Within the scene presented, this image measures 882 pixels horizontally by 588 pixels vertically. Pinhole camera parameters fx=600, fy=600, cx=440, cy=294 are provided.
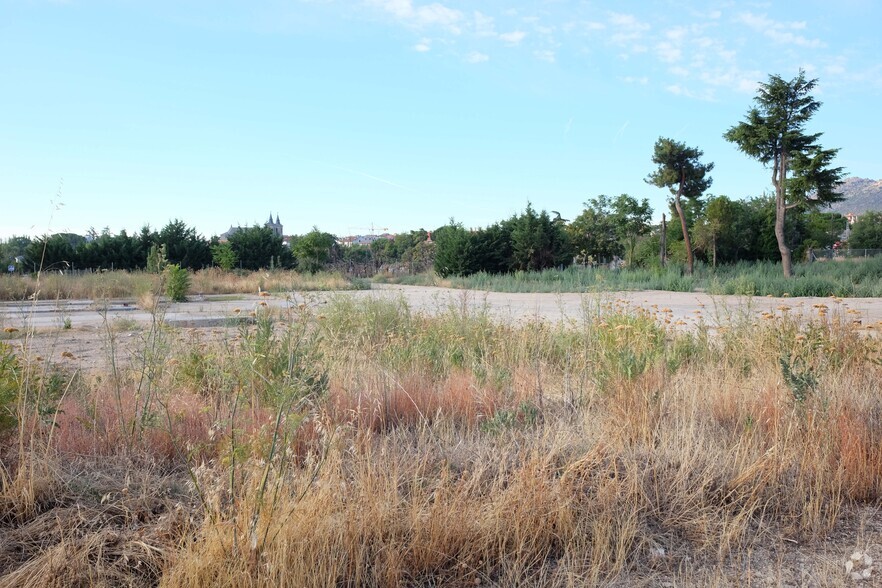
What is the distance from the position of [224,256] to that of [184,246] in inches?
110

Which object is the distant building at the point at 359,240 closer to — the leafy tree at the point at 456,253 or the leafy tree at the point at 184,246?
the leafy tree at the point at 184,246

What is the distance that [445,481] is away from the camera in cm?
241

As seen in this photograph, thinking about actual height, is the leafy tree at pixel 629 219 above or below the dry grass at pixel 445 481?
above

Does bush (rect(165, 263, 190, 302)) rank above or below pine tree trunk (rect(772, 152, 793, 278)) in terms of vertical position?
below

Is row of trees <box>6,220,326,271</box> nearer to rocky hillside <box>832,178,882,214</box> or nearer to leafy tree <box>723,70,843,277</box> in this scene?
leafy tree <box>723,70,843,277</box>

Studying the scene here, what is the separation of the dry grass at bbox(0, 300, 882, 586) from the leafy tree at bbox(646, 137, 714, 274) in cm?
2292

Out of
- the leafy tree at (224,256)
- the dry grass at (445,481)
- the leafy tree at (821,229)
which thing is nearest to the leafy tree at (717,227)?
the leafy tree at (821,229)

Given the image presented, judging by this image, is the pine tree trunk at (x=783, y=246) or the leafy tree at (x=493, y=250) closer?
the pine tree trunk at (x=783, y=246)

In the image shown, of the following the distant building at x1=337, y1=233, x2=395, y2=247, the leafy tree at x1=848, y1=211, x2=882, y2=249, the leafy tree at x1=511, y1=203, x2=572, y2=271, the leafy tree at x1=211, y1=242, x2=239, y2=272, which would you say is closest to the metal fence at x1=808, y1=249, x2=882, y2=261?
the leafy tree at x1=848, y1=211, x2=882, y2=249

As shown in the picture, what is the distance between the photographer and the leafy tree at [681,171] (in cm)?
2495

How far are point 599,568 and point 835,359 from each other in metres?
3.39

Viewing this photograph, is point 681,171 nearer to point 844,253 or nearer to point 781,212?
point 781,212

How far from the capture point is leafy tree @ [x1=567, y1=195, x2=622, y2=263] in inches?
1427

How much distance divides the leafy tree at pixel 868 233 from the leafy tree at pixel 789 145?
42.2 metres
